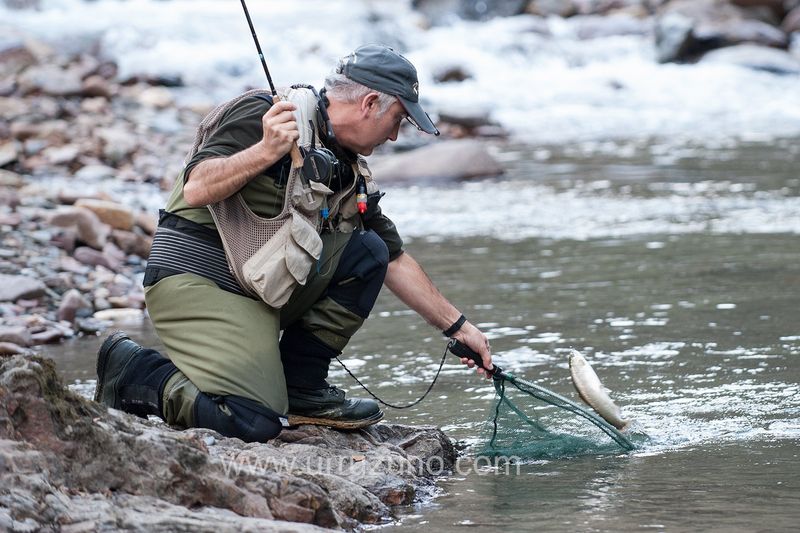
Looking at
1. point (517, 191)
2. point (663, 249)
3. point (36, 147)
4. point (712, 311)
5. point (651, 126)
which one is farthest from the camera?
point (651, 126)

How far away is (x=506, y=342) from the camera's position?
5.88m

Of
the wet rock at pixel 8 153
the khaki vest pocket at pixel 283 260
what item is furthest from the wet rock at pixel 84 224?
the khaki vest pocket at pixel 283 260

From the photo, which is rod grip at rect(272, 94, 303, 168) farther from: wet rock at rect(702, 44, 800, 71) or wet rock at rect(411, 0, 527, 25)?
wet rock at rect(411, 0, 527, 25)

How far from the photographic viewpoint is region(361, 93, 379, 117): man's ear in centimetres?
391

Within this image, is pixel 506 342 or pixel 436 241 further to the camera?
pixel 436 241

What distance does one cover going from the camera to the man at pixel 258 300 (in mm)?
3805

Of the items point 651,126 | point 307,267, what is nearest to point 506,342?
point 307,267

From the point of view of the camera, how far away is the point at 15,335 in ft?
19.5

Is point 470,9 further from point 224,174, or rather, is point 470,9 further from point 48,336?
point 224,174

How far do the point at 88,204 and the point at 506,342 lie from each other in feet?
12.5

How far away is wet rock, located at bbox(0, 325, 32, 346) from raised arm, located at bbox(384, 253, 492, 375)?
241cm

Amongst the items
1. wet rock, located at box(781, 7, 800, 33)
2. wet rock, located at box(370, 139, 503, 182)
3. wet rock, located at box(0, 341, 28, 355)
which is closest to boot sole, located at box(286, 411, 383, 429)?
wet rock, located at box(0, 341, 28, 355)

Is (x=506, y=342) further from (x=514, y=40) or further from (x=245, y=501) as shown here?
(x=514, y=40)

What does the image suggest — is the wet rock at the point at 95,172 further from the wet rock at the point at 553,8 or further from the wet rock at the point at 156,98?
the wet rock at the point at 553,8
